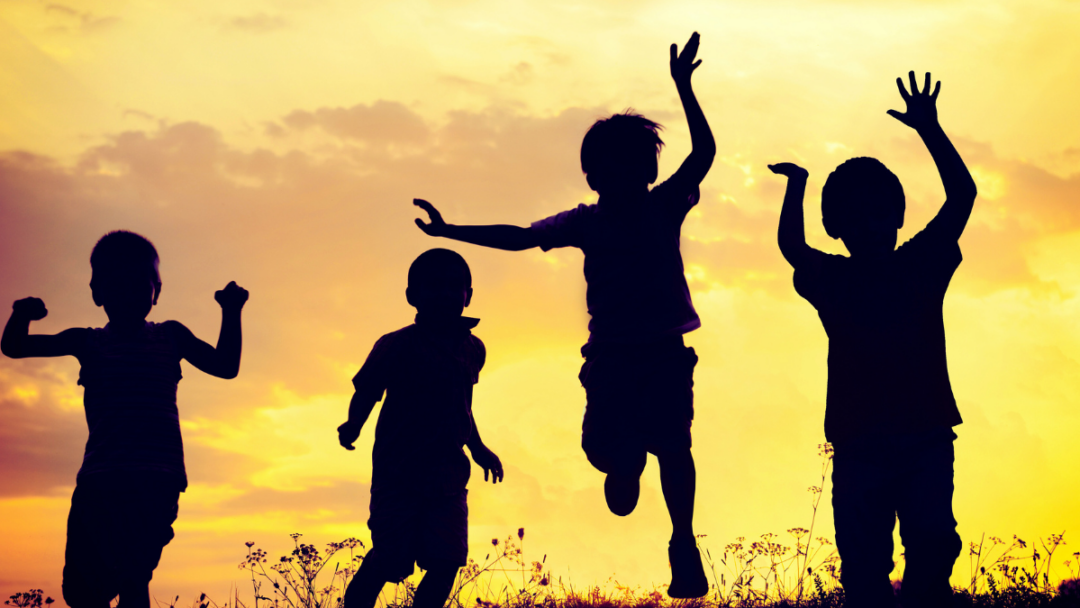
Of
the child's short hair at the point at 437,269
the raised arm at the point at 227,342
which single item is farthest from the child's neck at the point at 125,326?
the child's short hair at the point at 437,269

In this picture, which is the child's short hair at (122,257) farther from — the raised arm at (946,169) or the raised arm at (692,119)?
the raised arm at (946,169)

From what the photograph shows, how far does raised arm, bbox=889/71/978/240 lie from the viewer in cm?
548

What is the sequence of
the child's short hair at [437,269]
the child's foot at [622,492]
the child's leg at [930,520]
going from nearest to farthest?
1. the child's leg at [930,520]
2. the child's foot at [622,492]
3. the child's short hair at [437,269]

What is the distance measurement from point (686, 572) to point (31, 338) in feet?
14.6

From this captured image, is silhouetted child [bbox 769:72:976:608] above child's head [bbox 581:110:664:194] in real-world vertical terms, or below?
below

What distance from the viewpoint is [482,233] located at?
596cm

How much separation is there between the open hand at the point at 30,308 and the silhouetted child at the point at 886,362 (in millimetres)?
4838

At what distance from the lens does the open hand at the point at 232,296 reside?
616cm

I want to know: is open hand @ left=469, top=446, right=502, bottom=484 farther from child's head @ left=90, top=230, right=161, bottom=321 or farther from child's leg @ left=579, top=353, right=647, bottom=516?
child's head @ left=90, top=230, right=161, bottom=321

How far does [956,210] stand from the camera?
5.48 metres

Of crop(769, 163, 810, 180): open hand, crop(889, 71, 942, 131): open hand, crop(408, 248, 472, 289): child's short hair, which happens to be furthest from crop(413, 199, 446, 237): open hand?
crop(889, 71, 942, 131): open hand

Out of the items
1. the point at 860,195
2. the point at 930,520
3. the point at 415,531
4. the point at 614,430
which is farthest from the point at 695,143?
the point at 415,531

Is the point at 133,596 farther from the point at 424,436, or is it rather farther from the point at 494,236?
the point at 494,236

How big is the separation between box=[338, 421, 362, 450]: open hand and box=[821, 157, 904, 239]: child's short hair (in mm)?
3231
